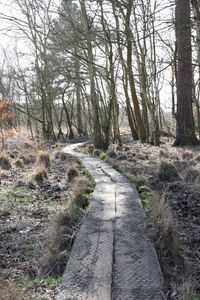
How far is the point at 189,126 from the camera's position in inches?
431

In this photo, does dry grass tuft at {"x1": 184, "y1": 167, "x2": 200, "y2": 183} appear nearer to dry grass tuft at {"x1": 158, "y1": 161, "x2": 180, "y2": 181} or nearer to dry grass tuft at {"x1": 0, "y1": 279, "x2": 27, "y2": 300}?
dry grass tuft at {"x1": 158, "y1": 161, "x2": 180, "y2": 181}

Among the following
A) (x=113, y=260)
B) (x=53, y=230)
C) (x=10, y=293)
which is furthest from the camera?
(x=53, y=230)

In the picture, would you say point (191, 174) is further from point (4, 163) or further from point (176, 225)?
point (4, 163)

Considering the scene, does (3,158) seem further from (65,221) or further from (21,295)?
(21,295)

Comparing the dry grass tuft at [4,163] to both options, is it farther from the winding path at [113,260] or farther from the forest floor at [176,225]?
the winding path at [113,260]

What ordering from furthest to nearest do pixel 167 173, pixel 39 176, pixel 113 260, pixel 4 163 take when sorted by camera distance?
pixel 4 163, pixel 39 176, pixel 167 173, pixel 113 260

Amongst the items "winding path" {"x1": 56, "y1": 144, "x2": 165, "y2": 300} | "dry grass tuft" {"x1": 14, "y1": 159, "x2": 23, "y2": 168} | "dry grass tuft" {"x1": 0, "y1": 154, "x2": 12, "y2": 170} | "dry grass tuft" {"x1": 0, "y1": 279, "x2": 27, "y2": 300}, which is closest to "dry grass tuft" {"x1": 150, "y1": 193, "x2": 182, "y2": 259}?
"winding path" {"x1": 56, "y1": 144, "x2": 165, "y2": 300}

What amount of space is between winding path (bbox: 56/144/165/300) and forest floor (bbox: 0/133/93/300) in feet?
0.52

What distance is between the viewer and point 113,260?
239cm

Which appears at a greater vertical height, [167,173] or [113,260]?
[167,173]

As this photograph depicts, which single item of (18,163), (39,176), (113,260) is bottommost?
(113,260)

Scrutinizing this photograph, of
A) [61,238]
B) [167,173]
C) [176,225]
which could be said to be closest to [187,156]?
[167,173]

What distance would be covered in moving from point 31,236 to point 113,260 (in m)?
1.43

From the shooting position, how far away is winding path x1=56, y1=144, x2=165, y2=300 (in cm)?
199
